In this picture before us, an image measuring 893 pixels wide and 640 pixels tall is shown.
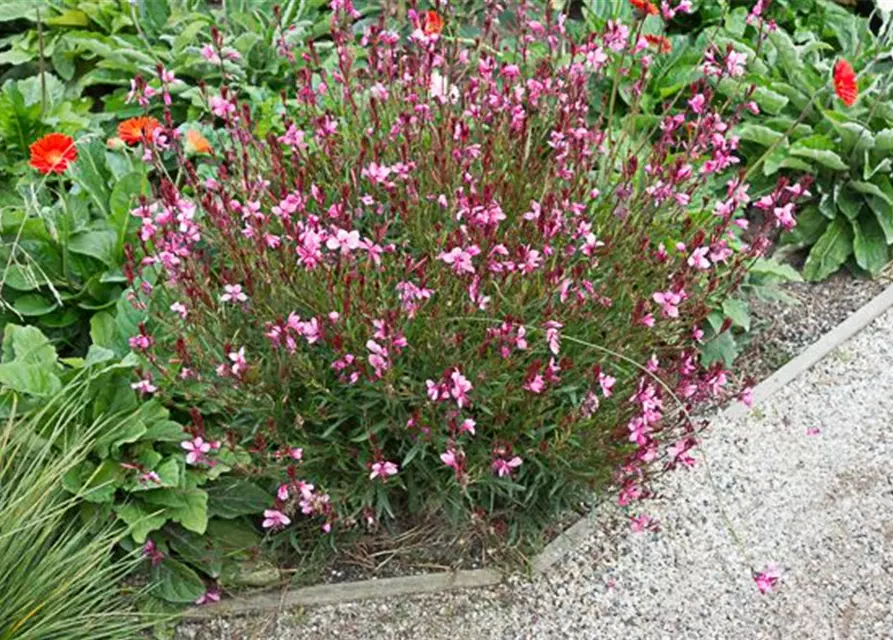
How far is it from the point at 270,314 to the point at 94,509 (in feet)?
2.14

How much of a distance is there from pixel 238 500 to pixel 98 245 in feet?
2.87

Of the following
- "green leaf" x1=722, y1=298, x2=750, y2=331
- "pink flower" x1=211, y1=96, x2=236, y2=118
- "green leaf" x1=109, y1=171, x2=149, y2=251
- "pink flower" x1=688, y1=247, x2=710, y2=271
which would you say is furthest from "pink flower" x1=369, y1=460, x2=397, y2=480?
"green leaf" x1=722, y1=298, x2=750, y2=331

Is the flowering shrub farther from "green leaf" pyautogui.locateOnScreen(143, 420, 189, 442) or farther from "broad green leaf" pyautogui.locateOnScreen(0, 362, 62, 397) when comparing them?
"broad green leaf" pyautogui.locateOnScreen(0, 362, 62, 397)

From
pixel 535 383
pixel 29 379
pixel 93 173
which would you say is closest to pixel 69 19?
pixel 93 173

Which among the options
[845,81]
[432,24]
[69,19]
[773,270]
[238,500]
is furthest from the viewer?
[69,19]

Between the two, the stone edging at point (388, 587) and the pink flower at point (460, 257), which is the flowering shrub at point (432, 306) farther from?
the stone edging at point (388, 587)

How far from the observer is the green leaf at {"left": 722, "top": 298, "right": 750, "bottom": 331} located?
141 inches

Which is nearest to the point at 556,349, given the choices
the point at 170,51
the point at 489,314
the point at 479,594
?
the point at 489,314

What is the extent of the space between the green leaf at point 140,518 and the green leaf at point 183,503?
24 millimetres

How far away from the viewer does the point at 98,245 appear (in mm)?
3225

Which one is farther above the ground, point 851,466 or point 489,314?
point 489,314

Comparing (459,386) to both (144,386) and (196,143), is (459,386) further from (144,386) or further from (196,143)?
(196,143)

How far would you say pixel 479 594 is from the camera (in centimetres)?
293

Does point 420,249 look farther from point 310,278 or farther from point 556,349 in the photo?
point 556,349
